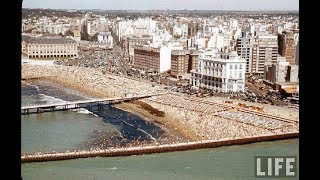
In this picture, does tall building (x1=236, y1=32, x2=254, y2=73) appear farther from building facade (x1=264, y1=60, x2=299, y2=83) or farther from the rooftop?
the rooftop

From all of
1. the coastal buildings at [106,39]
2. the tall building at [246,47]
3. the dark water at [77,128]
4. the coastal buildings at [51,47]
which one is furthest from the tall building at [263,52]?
the coastal buildings at [51,47]

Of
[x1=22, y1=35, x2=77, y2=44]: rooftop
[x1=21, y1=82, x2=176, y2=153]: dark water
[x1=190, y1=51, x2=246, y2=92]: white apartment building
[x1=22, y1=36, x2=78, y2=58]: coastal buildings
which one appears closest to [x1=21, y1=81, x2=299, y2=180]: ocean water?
[x1=21, y1=82, x2=176, y2=153]: dark water

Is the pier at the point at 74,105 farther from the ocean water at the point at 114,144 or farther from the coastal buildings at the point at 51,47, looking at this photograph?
the coastal buildings at the point at 51,47

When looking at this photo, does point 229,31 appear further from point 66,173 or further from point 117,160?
point 66,173
